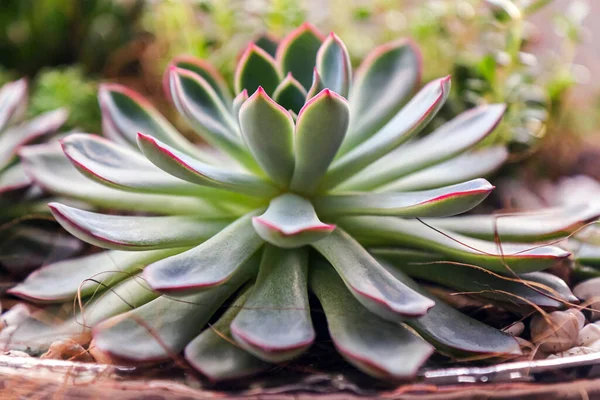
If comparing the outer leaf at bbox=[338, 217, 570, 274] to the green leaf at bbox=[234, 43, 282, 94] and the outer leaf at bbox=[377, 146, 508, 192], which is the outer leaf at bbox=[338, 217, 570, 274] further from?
the green leaf at bbox=[234, 43, 282, 94]

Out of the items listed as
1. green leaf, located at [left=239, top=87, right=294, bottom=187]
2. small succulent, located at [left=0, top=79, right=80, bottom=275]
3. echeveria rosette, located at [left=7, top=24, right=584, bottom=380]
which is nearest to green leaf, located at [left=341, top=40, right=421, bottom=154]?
echeveria rosette, located at [left=7, top=24, right=584, bottom=380]

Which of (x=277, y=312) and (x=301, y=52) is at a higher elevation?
(x=301, y=52)

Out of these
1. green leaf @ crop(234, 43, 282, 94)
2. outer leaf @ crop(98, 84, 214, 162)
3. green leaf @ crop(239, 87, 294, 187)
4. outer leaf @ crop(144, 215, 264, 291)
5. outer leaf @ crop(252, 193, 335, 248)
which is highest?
green leaf @ crop(234, 43, 282, 94)

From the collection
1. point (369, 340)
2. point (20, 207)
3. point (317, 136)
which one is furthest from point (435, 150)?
point (20, 207)

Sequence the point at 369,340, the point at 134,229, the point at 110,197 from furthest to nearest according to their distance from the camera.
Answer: the point at 110,197, the point at 134,229, the point at 369,340

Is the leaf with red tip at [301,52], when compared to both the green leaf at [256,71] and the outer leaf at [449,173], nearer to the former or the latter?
the green leaf at [256,71]

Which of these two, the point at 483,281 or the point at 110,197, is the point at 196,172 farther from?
the point at 483,281
